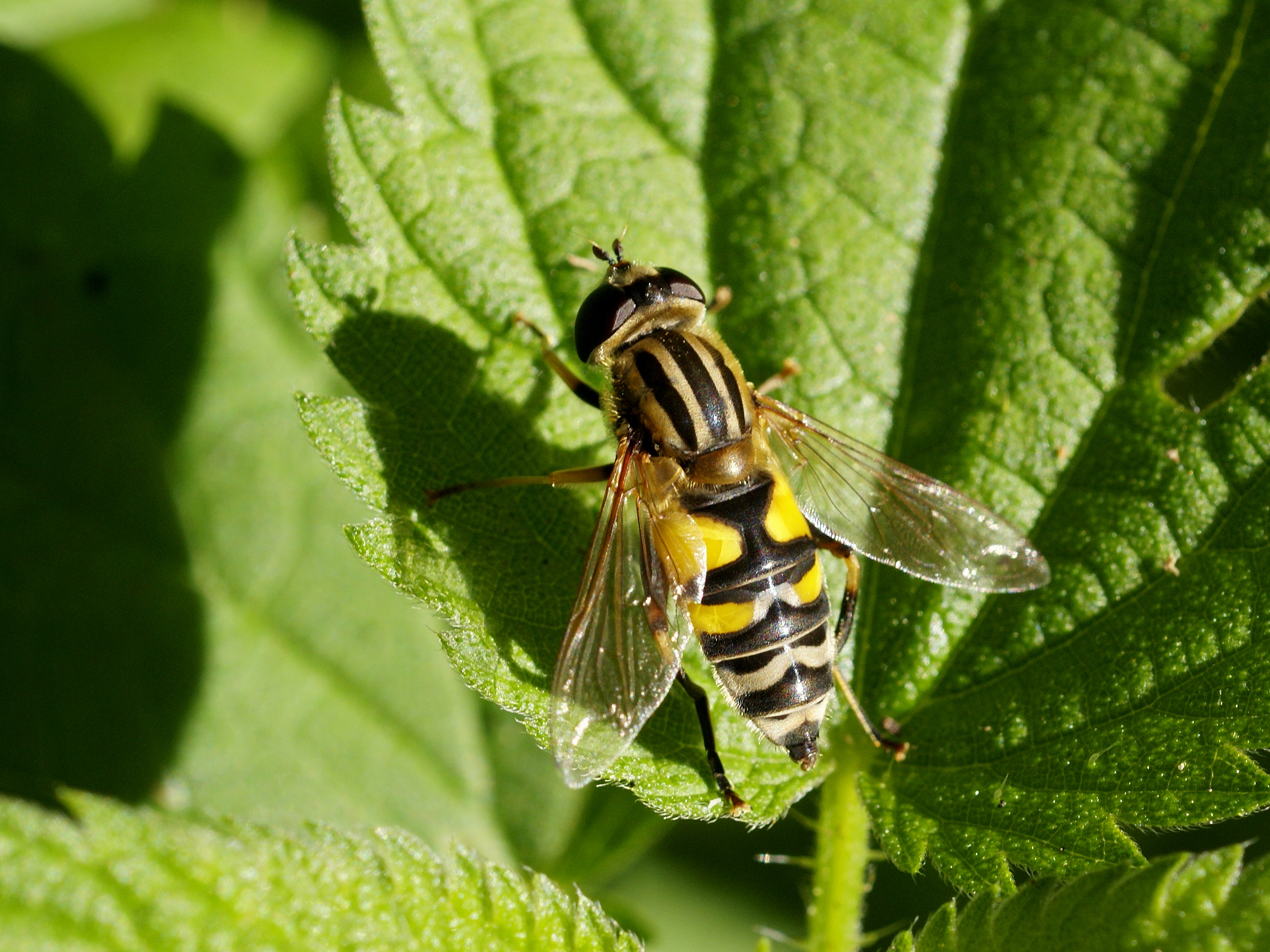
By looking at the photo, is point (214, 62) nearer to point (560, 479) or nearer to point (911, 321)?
point (560, 479)

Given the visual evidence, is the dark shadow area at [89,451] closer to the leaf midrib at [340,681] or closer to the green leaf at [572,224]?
the leaf midrib at [340,681]

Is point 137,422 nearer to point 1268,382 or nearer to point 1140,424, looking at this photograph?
point 1140,424

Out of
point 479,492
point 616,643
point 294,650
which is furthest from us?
point 294,650

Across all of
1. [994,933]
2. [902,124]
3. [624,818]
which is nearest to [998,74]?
[902,124]

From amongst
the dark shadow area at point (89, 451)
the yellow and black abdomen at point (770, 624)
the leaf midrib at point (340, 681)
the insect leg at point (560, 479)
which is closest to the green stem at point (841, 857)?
the yellow and black abdomen at point (770, 624)

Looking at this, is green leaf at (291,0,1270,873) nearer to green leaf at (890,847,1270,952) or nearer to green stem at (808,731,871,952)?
green stem at (808,731,871,952)

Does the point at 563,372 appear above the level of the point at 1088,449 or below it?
below

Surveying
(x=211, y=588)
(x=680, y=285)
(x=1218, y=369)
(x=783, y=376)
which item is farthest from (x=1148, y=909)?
(x=211, y=588)
